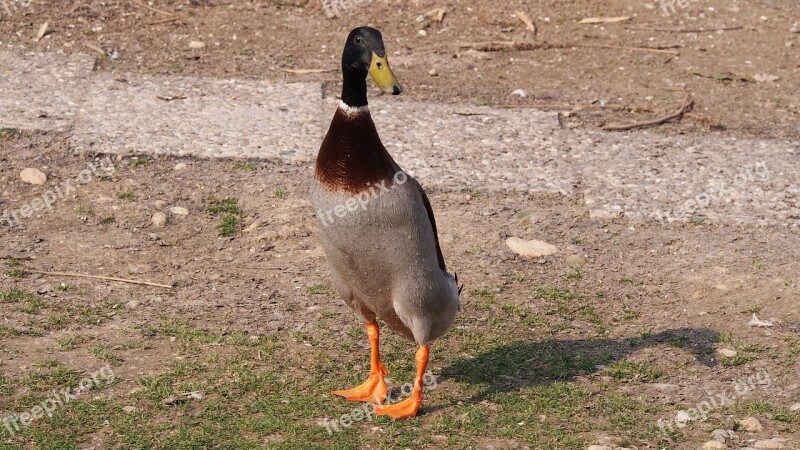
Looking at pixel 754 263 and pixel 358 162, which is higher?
pixel 358 162

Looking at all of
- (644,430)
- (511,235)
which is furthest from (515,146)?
(644,430)

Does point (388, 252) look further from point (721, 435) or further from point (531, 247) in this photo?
point (531, 247)

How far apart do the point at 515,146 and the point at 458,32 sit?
110 inches

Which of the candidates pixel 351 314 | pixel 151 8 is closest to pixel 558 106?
pixel 351 314

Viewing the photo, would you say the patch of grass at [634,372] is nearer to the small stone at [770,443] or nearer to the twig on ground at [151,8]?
the small stone at [770,443]

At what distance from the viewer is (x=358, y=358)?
619cm

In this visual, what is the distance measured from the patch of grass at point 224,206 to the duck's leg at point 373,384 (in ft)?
7.39

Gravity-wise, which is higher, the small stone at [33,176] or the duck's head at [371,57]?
the duck's head at [371,57]

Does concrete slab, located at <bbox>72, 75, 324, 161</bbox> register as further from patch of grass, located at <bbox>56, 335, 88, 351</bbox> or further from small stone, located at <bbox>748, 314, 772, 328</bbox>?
small stone, located at <bbox>748, 314, 772, 328</bbox>

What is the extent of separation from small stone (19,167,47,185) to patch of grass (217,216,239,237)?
4.87 ft

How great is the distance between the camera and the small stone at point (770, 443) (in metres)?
5.24

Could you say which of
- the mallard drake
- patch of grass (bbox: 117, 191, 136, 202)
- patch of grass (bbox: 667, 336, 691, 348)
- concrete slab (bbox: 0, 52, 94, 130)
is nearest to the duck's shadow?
patch of grass (bbox: 667, 336, 691, 348)

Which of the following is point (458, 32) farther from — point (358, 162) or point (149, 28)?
point (358, 162)

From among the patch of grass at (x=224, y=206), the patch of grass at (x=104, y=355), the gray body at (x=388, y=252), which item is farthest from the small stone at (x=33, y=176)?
the gray body at (x=388, y=252)
